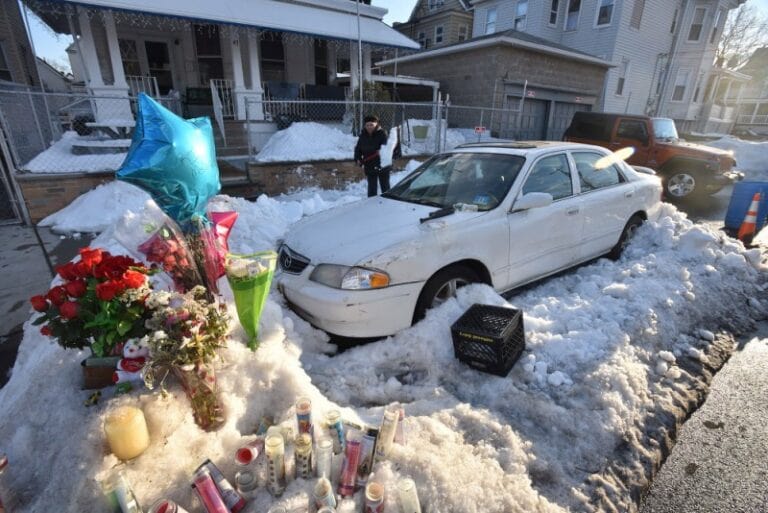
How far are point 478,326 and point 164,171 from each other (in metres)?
2.41

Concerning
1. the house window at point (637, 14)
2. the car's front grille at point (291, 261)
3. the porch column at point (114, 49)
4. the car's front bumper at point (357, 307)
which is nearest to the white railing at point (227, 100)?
the porch column at point (114, 49)

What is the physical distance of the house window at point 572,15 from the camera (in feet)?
63.0

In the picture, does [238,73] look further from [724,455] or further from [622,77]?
[622,77]

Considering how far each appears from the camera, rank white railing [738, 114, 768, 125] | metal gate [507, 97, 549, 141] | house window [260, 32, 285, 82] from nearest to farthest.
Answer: house window [260, 32, 285, 82], metal gate [507, 97, 549, 141], white railing [738, 114, 768, 125]

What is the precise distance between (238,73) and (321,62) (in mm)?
4009

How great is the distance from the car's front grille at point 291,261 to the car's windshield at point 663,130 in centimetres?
1038

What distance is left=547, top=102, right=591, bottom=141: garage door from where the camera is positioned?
16609 mm

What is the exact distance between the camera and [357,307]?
2980 mm

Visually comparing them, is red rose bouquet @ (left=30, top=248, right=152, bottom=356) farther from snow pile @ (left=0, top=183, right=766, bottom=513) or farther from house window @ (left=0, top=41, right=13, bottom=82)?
house window @ (left=0, top=41, right=13, bottom=82)

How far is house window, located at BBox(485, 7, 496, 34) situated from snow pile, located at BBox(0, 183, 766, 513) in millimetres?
21137

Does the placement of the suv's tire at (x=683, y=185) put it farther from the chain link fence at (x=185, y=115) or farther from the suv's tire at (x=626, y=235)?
the suv's tire at (x=626, y=235)

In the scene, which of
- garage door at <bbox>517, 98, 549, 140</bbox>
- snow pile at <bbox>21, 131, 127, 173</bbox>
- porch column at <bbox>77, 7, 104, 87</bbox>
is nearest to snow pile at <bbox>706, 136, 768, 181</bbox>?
garage door at <bbox>517, 98, 549, 140</bbox>

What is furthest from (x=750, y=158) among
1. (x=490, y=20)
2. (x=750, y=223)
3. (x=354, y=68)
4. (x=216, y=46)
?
(x=216, y=46)

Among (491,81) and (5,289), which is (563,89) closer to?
(491,81)
